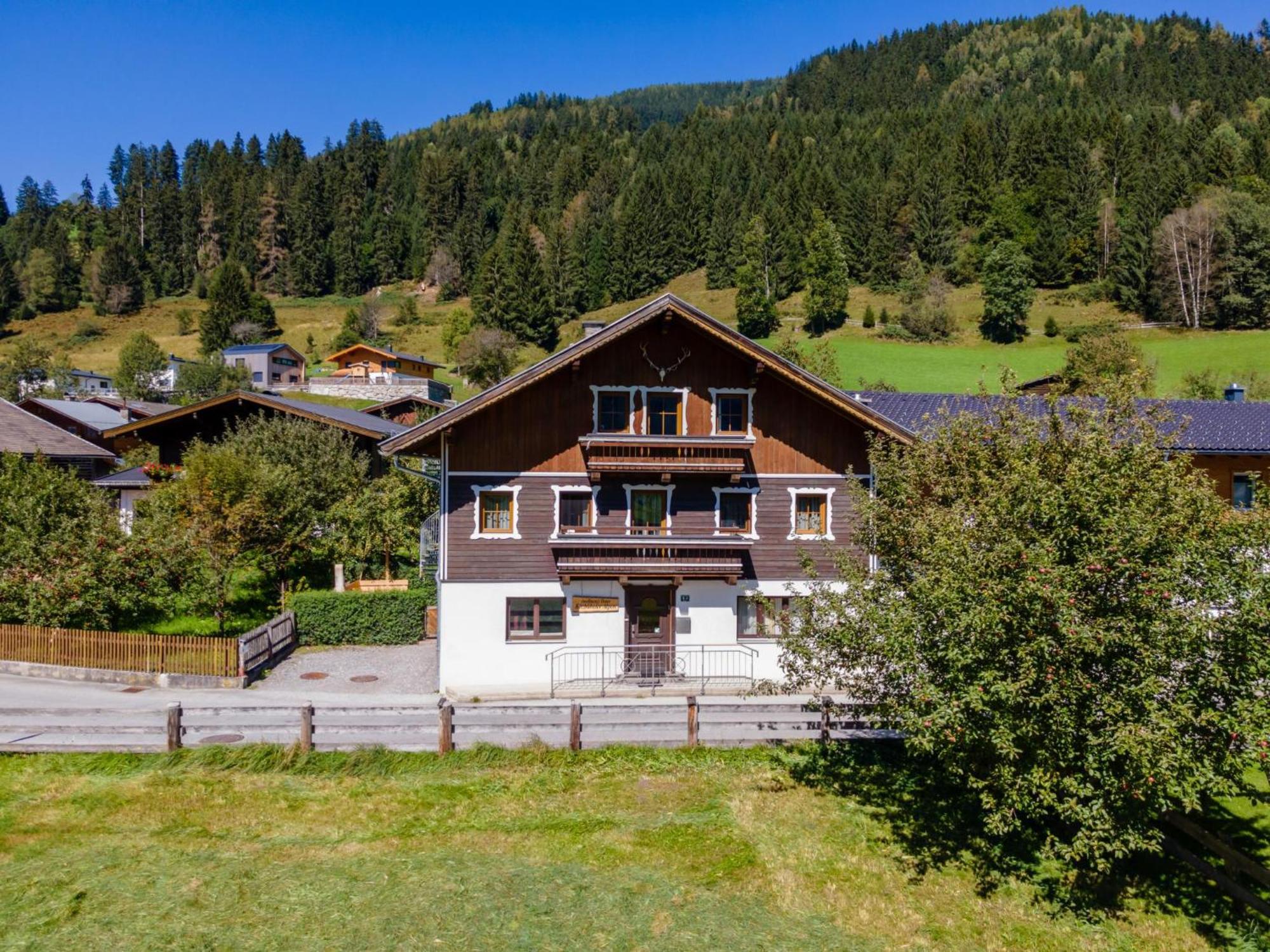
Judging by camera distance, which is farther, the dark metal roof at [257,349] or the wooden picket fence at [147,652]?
the dark metal roof at [257,349]

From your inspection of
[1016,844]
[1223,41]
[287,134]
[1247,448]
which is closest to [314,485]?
[1016,844]

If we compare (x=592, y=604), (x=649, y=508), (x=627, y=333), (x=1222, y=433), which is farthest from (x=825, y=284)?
(x=592, y=604)

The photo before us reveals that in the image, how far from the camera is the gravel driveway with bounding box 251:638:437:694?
24125mm

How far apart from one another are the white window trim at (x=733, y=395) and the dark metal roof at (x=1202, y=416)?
260 inches

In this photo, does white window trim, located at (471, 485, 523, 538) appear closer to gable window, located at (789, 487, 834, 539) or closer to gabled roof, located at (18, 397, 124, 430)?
gable window, located at (789, 487, 834, 539)

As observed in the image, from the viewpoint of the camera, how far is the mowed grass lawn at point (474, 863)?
12.1 meters

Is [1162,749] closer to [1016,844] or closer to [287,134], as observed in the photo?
[1016,844]

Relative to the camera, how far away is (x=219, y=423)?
141 feet

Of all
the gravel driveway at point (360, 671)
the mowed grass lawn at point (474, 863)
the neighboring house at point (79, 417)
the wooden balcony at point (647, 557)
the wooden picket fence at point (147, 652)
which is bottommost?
the mowed grass lawn at point (474, 863)

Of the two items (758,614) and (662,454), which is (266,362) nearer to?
(662,454)

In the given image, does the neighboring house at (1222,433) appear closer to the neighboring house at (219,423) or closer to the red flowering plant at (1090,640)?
the red flowering plant at (1090,640)

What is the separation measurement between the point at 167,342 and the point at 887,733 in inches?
5422

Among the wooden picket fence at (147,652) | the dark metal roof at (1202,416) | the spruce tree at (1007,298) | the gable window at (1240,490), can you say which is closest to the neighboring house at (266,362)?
the wooden picket fence at (147,652)

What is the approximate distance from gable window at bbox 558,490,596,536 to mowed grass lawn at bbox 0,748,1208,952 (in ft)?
25.8
